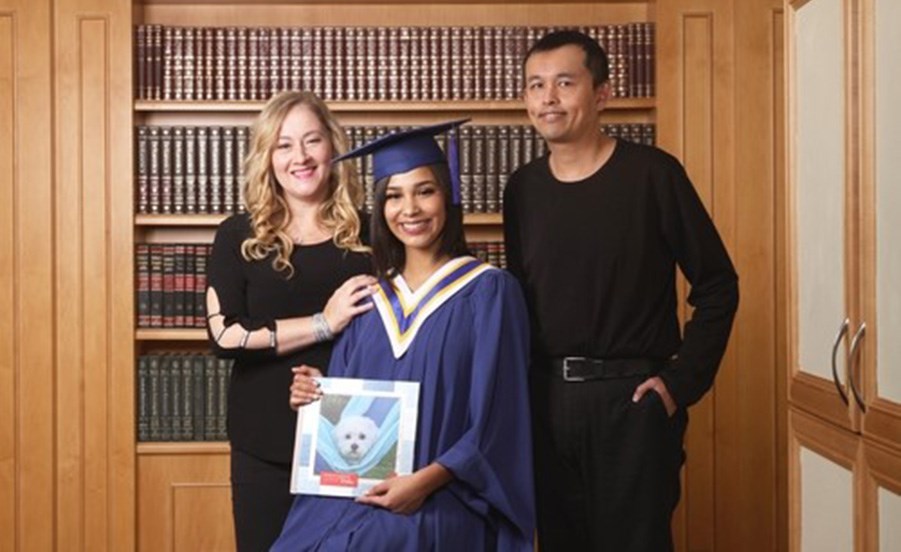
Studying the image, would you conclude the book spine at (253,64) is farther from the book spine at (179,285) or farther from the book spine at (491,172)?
the book spine at (491,172)

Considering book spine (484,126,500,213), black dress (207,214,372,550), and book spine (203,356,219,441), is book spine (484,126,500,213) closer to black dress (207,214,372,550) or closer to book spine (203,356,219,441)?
book spine (203,356,219,441)

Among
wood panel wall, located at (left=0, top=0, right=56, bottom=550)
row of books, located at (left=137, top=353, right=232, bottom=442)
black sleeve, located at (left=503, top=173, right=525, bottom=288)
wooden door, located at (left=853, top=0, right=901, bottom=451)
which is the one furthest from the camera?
row of books, located at (left=137, top=353, right=232, bottom=442)

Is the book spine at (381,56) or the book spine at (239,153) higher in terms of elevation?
the book spine at (381,56)

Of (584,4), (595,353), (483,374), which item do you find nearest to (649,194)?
(595,353)

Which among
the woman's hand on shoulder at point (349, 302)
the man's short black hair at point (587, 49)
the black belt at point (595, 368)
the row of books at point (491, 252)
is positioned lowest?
the black belt at point (595, 368)

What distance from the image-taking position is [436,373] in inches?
107

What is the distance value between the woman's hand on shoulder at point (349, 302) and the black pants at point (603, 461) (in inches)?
18.4

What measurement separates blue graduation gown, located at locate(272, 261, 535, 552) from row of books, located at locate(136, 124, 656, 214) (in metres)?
2.10

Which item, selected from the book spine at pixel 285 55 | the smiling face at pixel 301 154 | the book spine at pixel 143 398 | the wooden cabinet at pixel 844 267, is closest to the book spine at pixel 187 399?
the book spine at pixel 143 398

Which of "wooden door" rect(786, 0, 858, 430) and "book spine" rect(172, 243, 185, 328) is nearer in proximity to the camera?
"wooden door" rect(786, 0, 858, 430)

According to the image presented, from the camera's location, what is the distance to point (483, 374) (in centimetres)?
272

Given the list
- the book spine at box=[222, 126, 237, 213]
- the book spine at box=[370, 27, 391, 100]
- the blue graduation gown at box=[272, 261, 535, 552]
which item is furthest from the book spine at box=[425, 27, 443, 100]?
the blue graduation gown at box=[272, 261, 535, 552]

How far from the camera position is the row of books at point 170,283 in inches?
193

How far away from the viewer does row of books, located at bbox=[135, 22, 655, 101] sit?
16.0ft
